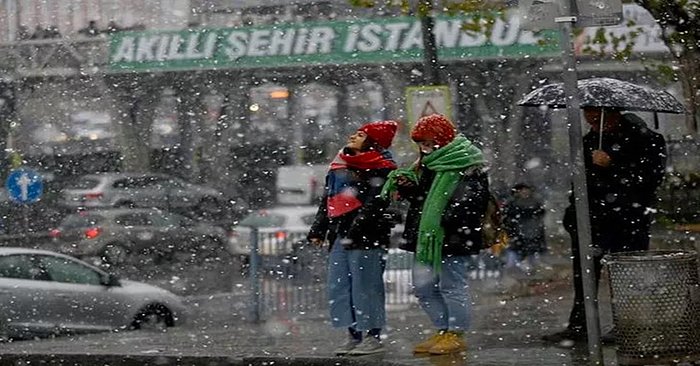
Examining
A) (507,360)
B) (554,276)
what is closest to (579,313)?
(507,360)

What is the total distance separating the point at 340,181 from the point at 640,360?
2365mm

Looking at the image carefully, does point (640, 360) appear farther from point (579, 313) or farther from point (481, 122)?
point (481, 122)

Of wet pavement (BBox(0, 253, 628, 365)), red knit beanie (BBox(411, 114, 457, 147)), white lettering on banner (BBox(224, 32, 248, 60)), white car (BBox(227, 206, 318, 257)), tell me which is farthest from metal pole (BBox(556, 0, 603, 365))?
white lettering on banner (BBox(224, 32, 248, 60))

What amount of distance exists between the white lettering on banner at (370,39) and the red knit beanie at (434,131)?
27.1 m

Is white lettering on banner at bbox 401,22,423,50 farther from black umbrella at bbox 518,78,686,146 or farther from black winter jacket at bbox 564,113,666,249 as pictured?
black winter jacket at bbox 564,113,666,249

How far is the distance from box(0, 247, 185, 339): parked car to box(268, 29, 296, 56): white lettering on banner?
21.3 metres

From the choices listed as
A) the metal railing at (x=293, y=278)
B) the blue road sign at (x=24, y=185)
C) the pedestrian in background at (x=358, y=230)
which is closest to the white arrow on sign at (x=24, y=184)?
the blue road sign at (x=24, y=185)

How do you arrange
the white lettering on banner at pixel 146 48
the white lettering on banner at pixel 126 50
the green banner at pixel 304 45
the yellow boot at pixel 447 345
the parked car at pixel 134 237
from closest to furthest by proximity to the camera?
the yellow boot at pixel 447 345 → the parked car at pixel 134 237 → the green banner at pixel 304 45 → the white lettering on banner at pixel 146 48 → the white lettering on banner at pixel 126 50

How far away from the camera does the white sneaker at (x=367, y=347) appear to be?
33.9 feet

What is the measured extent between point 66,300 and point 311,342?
4.51 metres

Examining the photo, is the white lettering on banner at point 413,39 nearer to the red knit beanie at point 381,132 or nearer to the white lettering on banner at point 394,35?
the white lettering on banner at point 394,35

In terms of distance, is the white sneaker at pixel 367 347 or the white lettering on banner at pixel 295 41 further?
the white lettering on banner at pixel 295 41

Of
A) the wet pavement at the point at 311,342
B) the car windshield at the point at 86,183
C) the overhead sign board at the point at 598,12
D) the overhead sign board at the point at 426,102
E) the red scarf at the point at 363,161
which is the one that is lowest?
the wet pavement at the point at 311,342

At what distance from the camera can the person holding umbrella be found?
34.6 ft
